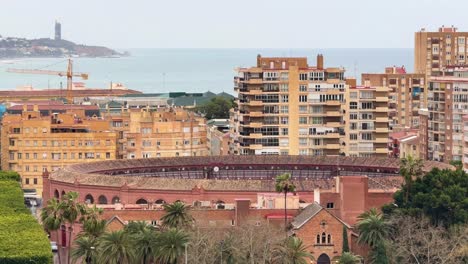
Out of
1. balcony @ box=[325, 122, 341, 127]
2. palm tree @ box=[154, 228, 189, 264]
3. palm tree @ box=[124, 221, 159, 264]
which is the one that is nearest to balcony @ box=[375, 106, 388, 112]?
balcony @ box=[325, 122, 341, 127]

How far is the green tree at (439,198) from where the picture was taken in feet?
241

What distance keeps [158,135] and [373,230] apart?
48919 mm

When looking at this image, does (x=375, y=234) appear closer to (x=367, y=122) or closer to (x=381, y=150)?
(x=367, y=122)

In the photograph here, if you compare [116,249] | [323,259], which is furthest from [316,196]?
[116,249]

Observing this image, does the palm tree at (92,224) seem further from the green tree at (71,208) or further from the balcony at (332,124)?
the balcony at (332,124)

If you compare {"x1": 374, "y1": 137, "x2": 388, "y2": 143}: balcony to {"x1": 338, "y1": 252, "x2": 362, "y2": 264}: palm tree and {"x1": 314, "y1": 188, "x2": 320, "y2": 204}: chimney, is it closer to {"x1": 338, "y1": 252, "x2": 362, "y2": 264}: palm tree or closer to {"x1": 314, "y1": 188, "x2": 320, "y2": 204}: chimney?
{"x1": 314, "y1": 188, "x2": 320, "y2": 204}: chimney

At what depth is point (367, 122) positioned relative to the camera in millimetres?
114312

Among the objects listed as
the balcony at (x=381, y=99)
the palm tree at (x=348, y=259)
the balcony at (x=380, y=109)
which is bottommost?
the palm tree at (x=348, y=259)

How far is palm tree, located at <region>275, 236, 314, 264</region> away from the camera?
6600cm

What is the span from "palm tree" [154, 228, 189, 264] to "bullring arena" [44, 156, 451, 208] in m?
16.4

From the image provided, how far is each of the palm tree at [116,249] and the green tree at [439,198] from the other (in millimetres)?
14954

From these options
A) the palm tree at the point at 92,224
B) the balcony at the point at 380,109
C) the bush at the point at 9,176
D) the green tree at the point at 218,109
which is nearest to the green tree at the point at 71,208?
the palm tree at the point at 92,224

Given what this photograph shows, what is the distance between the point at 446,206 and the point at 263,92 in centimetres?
3882

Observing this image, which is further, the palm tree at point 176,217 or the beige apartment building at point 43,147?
the beige apartment building at point 43,147
